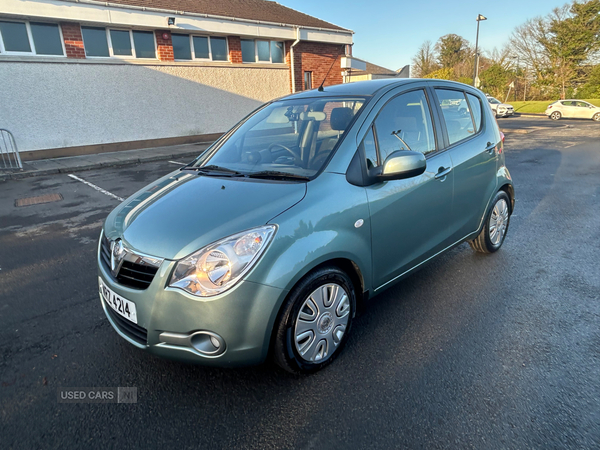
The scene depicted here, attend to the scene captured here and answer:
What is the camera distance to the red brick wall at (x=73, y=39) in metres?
12.1

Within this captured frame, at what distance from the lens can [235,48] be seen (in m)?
15.9

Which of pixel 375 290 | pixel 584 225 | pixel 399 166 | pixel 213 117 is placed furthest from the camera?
pixel 213 117

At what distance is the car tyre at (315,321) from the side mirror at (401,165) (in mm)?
714

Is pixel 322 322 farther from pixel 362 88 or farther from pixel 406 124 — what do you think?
pixel 362 88

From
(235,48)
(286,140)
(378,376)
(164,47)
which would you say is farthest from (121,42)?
(378,376)

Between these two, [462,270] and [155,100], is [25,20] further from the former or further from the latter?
[462,270]

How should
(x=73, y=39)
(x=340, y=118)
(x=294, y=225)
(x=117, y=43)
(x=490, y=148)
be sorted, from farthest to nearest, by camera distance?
(x=117, y=43) < (x=73, y=39) < (x=490, y=148) < (x=340, y=118) < (x=294, y=225)

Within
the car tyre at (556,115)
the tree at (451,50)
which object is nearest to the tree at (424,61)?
the tree at (451,50)

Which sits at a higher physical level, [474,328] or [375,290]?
[375,290]

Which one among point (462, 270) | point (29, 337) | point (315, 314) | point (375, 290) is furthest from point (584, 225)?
point (29, 337)

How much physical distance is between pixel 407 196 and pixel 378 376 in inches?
49.8

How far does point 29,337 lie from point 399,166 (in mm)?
3025

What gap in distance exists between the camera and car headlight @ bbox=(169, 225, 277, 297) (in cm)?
200

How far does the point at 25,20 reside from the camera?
11500 mm
